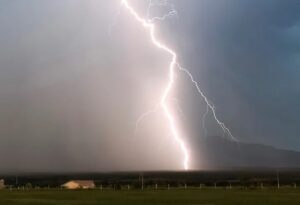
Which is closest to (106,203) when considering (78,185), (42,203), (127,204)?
(127,204)

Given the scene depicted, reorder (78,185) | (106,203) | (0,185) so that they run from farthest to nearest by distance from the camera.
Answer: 1. (0,185)
2. (78,185)
3. (106,203)

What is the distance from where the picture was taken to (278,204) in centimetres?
4894

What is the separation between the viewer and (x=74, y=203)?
173ft

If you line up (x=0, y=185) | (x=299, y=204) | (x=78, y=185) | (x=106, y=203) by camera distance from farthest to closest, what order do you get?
(x=0, y=185) → (x=78, y=185) → (x=106, y=203) → (x=299, y=204)

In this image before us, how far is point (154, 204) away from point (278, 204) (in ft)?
40.8

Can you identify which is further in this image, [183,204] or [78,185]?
[78,185]

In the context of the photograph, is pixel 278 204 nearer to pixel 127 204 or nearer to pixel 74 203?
pixel 127 204

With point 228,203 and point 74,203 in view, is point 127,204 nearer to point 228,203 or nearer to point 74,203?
point 74,203

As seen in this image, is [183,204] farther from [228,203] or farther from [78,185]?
[78,185]

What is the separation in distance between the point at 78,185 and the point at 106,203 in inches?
2001

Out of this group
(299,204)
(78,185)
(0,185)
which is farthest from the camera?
(0,185)

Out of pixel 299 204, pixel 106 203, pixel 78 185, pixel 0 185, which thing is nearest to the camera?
pixel 299 204

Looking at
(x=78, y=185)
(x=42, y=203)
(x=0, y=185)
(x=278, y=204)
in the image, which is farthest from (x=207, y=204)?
(x=0, y=185)

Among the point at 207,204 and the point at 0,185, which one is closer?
the point at 207,204
